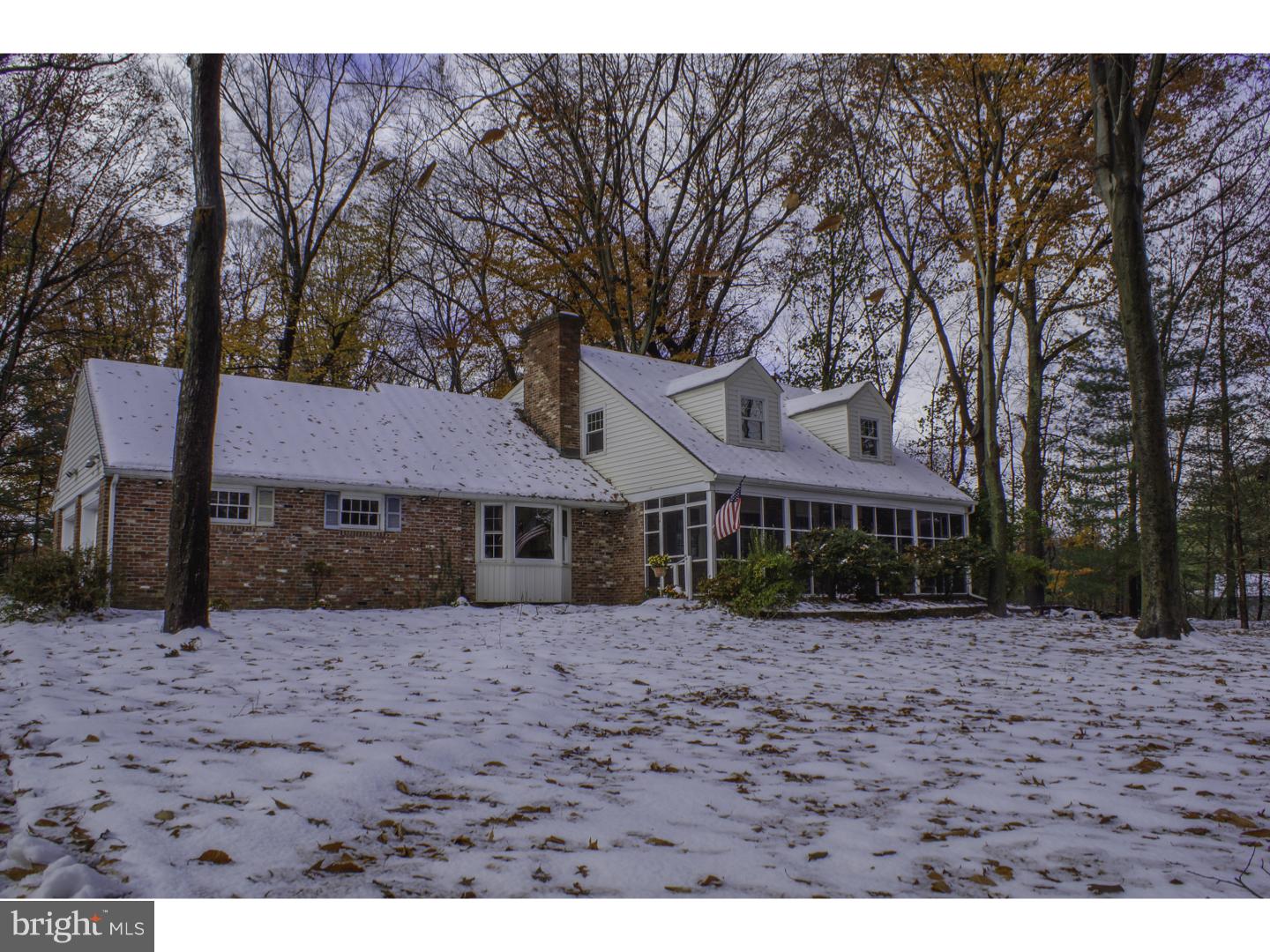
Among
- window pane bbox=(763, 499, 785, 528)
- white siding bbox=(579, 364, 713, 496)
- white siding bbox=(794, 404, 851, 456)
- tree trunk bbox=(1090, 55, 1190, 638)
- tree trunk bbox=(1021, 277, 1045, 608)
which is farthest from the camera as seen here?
tree trunk bbox=(1021, 277, 1045, 608)

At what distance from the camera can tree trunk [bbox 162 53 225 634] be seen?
32.2 feet

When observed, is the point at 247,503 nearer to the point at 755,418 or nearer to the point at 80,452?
the point at 80,452

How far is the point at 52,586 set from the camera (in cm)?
1184

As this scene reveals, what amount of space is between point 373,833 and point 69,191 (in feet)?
71.2

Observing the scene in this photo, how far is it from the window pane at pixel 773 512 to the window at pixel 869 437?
4707 millimetres

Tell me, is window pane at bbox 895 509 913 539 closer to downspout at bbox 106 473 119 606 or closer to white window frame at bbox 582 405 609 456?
white window frame at bbox 582 405 609 456

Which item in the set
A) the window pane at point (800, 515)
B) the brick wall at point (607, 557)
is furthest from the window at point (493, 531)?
the window pane at point (800, 515)

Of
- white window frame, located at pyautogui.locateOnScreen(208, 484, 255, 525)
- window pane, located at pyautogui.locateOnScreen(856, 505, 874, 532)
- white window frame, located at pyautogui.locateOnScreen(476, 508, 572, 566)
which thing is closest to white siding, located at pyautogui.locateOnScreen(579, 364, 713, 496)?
white window frame, located at pyautogui.locateOnScreen(476, 508, 572, 566)

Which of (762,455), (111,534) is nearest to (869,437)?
(762,455)

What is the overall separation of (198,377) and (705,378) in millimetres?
12198

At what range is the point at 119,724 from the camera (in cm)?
503

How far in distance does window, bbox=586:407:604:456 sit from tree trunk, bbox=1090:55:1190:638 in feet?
36.7
